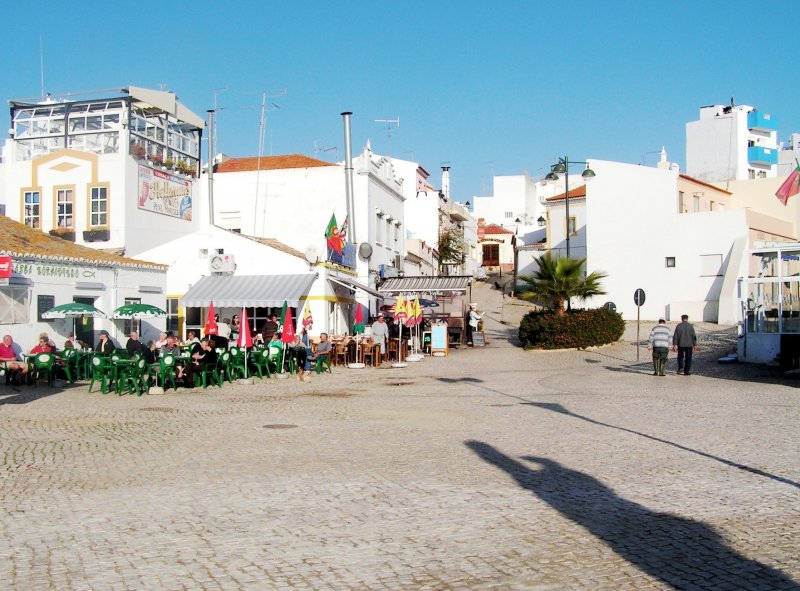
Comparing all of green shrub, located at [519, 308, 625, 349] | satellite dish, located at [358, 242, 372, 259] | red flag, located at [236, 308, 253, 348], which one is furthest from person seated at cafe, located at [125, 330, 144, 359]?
satellite dish, located at [358, 242, 372, 259]

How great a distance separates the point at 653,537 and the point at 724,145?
6667cm

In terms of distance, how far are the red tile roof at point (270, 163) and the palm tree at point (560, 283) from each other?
1485 cm

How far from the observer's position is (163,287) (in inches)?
1134

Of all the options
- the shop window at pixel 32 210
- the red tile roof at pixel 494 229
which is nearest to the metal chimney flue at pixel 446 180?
the red tile roof at pixel 494 229

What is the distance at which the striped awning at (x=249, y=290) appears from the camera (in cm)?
2866

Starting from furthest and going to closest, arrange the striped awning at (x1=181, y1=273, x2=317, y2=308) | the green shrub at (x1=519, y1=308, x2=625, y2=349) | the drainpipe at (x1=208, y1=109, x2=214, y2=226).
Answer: the drainpipe at (x1=208, y1=109, x2=214, y2=226), the green shrub at (x1=519, y1=308, x2=625, y2=349), the striped awning at (x1=181, y1=273, x2=317, y2=308)

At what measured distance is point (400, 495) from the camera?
26.1ft

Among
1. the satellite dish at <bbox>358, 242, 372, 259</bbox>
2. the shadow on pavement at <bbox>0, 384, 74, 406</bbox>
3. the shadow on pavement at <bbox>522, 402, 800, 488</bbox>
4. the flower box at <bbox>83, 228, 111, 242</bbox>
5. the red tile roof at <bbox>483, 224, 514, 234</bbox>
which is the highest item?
the red tile roof at <bbox>483, 224, 514, 234</bbox>

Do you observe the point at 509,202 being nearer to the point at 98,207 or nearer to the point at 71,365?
the point at 98,207

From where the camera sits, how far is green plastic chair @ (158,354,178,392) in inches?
711

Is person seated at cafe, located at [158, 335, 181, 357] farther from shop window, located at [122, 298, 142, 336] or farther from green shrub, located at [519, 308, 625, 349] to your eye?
Result: green shrub, located at [519, 308, 625, 349]

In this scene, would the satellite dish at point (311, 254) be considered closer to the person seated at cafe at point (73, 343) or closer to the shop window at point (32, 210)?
the person seated at cafe at point (73, 343)

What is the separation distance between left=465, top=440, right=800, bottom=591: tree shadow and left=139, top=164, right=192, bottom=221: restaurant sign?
2731cm

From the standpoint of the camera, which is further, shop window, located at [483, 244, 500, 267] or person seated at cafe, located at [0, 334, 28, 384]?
shop window, located at [483, 244, 500, 267]
